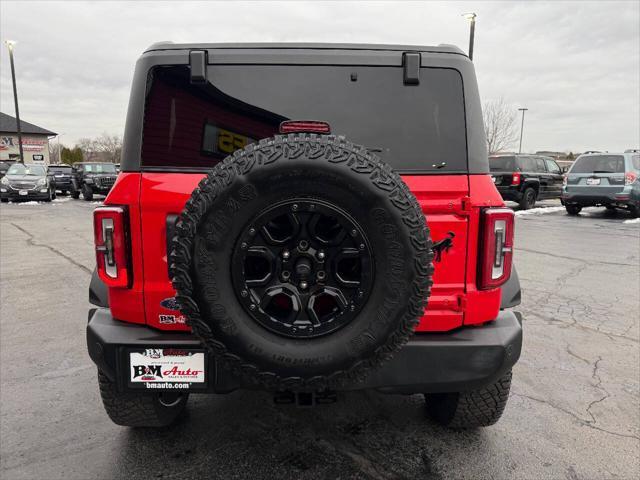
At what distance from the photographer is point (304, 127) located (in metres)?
2.11

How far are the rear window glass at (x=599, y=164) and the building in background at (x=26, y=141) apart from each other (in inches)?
2387

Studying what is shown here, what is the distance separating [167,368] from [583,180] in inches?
594

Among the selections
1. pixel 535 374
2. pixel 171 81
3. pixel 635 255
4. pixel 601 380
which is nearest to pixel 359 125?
pixel 171 81

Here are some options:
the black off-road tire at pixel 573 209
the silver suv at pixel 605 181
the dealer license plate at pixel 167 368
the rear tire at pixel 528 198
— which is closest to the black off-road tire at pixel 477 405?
the dealer license plate at pixel 167 368

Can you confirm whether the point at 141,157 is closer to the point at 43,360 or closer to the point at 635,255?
the point at 43,360

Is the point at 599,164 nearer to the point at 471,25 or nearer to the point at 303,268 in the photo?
the point at 471,25

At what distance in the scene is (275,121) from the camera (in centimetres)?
218

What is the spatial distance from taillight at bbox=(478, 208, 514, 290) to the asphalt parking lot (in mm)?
1011

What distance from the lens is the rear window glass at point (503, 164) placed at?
1589cm

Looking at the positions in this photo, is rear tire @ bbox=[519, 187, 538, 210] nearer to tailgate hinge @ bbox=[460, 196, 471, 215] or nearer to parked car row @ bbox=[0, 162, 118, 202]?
tailgate hinge @ bbox=[460, 196, 471, 215]

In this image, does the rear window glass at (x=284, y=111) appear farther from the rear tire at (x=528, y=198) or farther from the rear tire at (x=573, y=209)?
the rear tire at (x=528, y=198)

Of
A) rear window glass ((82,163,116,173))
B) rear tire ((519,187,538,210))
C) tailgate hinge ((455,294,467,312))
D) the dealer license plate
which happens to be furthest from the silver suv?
rear window glass ((82,163,116,173))

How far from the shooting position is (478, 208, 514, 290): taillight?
2.18 meters

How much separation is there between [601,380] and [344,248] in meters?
2.70
